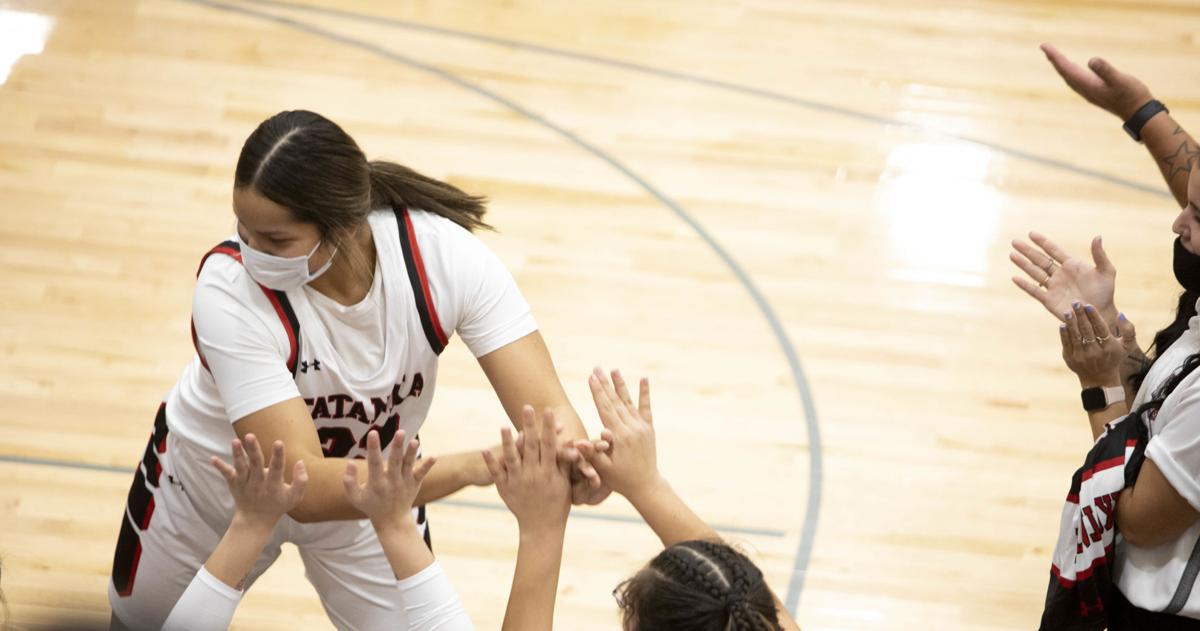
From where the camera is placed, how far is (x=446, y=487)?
245 centimetres

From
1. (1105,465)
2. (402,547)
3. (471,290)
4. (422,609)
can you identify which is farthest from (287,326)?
(1105,465)

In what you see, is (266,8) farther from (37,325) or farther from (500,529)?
(500,529)

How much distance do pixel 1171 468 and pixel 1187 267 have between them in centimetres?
56

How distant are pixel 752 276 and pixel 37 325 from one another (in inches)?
106

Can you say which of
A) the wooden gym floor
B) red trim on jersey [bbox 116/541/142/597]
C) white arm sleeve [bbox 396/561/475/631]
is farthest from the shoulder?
the wooden gym floor

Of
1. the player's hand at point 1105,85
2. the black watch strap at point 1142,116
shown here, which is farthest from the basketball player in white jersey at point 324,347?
the black watch strap at point 1142,116

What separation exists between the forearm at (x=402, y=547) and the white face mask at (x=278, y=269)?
49 cm

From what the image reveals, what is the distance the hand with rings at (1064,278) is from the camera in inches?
104

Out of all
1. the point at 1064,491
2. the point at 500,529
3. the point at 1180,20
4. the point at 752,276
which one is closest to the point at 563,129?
the point at 752,276

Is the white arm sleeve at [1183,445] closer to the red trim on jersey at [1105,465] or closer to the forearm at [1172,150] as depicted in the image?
the red trim on jersey at [1105,465]

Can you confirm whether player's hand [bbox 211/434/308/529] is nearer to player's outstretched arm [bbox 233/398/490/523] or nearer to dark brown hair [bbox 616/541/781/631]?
player's outstretched arm [bbox 233/398/490/523]

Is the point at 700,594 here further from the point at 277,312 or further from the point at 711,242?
the point at 711,242

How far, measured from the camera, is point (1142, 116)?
2914 millimetres

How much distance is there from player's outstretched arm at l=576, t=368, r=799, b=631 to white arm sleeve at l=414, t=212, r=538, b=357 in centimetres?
26
